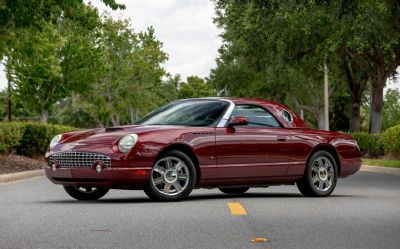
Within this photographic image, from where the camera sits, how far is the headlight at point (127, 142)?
11.0m

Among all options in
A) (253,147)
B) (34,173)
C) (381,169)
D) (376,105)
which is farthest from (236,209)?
(376,105)

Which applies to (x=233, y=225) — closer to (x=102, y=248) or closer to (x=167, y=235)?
(x=167, y=235)

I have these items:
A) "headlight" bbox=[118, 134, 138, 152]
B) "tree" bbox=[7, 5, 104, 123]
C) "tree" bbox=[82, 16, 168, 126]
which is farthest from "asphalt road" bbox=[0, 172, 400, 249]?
"tree" bbox=[82, 16, 168, 126]

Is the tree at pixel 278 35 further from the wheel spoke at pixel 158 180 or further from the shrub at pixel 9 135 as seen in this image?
the wheel spoke at pixel 158 180

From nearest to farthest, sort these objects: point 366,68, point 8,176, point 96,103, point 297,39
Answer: point 8,176, point 297,39, point 366,68, point 96,103

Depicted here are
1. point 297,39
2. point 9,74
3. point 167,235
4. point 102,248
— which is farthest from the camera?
point 9,74

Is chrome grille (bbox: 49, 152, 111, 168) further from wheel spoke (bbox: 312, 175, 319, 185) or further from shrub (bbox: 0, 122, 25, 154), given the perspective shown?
shrub (bbox: 0, 122, 25, 154)

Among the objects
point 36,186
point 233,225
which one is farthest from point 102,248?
point 36,186

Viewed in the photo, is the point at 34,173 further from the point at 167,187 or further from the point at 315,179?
the point at 167,187

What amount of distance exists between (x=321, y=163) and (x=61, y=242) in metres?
6.44

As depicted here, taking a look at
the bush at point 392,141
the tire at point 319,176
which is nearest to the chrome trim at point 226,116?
the tire at point 319,176

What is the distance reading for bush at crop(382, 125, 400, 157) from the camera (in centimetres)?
3016

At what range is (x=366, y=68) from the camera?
37562mm

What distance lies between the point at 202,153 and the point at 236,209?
1428mm
